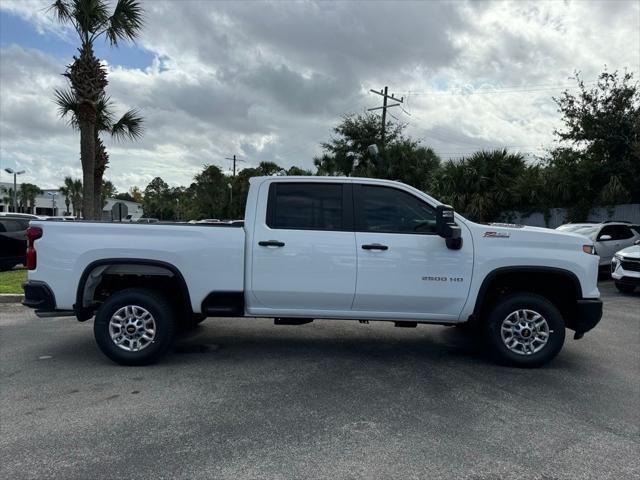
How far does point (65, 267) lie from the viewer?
485cm

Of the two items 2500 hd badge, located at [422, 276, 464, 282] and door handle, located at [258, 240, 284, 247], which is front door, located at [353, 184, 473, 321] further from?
door handle, located at [258, 240, 284, 247]

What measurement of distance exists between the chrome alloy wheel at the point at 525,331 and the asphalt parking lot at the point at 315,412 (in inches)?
10.6

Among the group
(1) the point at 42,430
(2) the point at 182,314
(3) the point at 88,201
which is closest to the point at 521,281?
(2) the point at 182,314

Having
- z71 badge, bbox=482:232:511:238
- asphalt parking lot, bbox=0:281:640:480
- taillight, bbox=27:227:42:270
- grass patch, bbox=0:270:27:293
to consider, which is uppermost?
z71 badge, bbox=482:232:511:238

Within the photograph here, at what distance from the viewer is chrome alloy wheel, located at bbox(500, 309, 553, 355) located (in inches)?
195

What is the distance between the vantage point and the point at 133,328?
4.92 metres

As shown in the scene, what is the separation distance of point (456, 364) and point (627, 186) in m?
15.9

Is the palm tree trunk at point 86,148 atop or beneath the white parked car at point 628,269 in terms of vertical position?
atop

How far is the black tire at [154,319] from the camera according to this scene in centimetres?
488

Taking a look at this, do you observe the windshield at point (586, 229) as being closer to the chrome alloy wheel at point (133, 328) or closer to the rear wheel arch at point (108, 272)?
the rear wheel arch at point (108, 272)

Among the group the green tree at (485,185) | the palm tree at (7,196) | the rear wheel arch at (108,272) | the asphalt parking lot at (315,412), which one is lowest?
the asphalt parking lot at (315,412)

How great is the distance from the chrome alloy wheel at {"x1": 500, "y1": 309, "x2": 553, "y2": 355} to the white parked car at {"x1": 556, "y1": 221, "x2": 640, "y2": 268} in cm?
937

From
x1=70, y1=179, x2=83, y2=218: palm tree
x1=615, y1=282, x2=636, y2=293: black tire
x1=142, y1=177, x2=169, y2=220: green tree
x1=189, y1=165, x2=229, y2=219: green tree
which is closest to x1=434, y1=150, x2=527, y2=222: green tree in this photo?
x1=615, y1=282, x2=636, y2=293: black tire

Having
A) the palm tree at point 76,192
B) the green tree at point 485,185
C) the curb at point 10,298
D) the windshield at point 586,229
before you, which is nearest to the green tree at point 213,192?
the palm tree at point 76,192
